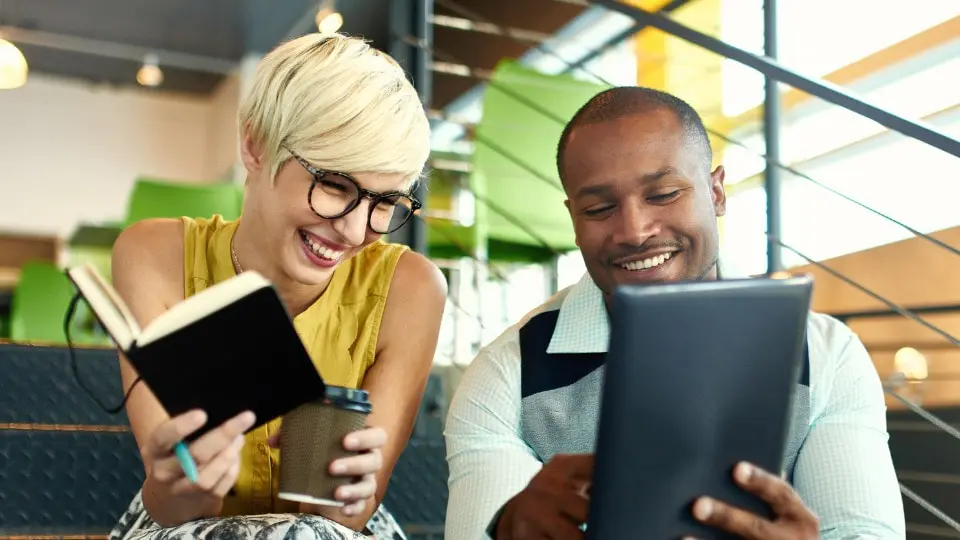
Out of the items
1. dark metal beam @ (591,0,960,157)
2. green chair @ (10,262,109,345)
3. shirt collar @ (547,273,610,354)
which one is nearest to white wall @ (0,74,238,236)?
green chair @ (10,262,109,345)

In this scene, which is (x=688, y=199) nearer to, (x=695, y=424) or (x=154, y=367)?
(x=695, y=424)

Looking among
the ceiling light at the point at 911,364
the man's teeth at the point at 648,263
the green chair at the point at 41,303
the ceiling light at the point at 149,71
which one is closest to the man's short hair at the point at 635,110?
the man's teeth at the point at 648,263

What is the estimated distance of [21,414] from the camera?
1982 mm

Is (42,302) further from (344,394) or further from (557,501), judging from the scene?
(557,501)

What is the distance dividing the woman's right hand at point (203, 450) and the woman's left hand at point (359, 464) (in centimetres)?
13

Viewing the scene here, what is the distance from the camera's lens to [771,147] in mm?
2557

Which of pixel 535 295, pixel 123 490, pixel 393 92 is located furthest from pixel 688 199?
pixel 535 295

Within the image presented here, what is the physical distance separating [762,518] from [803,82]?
3.12 feet

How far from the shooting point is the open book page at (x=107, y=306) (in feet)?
3.49

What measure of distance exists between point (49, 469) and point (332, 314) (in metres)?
0.72

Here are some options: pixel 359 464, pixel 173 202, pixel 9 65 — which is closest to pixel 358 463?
pixel 359 464

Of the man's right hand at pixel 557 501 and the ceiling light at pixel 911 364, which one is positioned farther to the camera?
the ceiling light at pixel 911 364

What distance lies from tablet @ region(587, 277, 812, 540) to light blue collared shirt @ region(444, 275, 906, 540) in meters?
0.30

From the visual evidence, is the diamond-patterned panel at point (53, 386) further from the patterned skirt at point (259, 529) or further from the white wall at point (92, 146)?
the white wall at point (92, 146)
